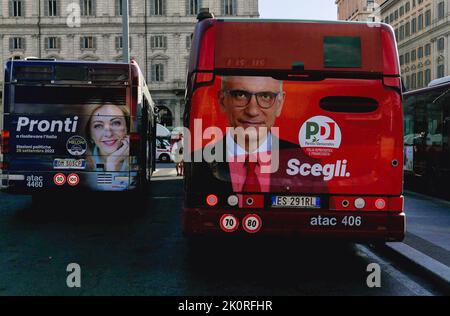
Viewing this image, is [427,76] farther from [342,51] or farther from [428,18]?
[342,51]

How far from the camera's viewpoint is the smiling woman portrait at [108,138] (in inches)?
416

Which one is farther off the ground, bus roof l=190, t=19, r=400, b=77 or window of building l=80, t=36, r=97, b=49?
window of building l=80, t=36, r=97, b=49

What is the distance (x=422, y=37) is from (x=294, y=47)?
70.4 metres

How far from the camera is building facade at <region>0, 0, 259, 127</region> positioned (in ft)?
233

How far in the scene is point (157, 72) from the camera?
71.2 metres

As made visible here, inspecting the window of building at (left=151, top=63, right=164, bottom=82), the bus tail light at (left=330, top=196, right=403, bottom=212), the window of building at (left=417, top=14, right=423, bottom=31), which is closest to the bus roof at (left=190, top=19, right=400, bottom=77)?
the bus tail light at (left=330, top=196, right=403, bottom=212)

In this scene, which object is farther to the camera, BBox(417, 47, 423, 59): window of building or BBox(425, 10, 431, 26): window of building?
BBox(417, 47, 423, 59): window of building

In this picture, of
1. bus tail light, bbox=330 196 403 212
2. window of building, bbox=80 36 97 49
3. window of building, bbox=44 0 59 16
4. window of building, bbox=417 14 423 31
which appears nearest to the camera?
bus tail light, bbox=330 196 403 212

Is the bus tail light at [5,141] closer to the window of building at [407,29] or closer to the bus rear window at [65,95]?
the bus rear window at [65,95]

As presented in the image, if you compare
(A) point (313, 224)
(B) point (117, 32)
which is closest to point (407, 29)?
(B) point (117, 32)

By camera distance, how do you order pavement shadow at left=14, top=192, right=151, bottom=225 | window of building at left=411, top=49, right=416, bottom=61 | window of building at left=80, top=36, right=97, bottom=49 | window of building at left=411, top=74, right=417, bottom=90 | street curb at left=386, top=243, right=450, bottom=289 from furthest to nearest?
window of building at left=411, top=49, right=416, bottom=61, window of building at left=411, top=74, right=417, bottom=90, window of building at left=80, top=36, right=97, bottom=49, pavement shadow at left=14, top=192, right=151, bottom=225, street curb at left=386, top=243, right=450, bottom=289

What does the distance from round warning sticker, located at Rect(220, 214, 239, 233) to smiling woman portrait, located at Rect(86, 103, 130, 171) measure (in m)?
4.80

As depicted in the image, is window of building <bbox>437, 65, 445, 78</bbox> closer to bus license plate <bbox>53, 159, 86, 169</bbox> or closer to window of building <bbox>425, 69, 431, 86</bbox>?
window of building <bbox>425, 69, 431, 86</bbox>

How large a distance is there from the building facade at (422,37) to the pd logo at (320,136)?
6103cm
